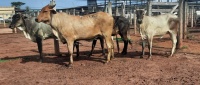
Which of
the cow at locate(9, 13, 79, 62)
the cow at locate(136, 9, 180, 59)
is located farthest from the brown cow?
the cow at locate(9, 13, 79, 62)

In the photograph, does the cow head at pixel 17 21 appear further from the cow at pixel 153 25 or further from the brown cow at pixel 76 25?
the cow at pixel 153 25

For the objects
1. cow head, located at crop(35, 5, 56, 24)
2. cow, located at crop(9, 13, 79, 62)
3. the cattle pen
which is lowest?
the cattle pen

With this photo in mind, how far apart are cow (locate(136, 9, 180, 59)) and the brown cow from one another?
3.73ft

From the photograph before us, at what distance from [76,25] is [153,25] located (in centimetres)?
284

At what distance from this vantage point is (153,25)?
10.5m

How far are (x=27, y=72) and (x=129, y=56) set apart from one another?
12.9 feet

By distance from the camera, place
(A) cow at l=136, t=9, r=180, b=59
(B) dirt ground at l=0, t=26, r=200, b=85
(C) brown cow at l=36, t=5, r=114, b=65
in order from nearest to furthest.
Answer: (B) dirt ground at l=0, t=26, r=200, b=85, (C) brown cow at l=36, t=5, r=114, b=65, (A) cow at l=136, t=9, r=180, b=59

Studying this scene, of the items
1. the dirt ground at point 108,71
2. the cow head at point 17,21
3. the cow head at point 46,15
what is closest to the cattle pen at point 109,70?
the dirt ground at point 108,71

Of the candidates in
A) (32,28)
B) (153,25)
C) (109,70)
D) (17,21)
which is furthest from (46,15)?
(153,25)

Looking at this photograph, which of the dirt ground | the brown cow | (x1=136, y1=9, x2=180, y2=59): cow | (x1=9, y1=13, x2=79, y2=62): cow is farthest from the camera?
(x1=9, y1=13, x2=79, y2=62): cow

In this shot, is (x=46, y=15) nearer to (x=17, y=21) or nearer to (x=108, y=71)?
(x=17, y=21)

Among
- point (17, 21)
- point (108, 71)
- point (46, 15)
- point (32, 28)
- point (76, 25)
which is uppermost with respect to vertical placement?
point (46, 15)

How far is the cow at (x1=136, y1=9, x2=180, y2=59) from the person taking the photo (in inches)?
404

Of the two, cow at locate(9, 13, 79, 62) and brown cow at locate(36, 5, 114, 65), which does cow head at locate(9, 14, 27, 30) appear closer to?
cow at locate(9, 13, 79, 62)
